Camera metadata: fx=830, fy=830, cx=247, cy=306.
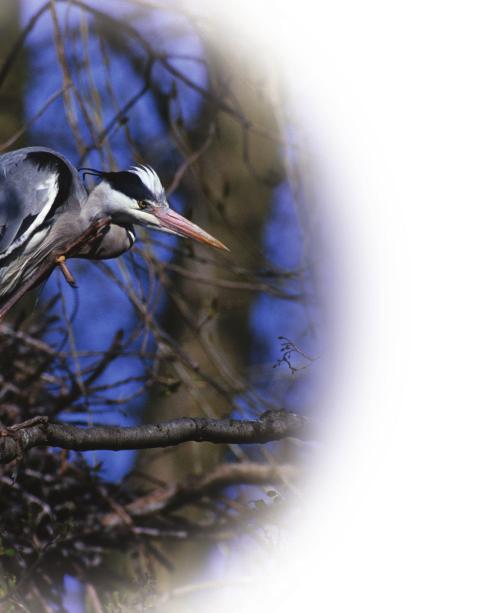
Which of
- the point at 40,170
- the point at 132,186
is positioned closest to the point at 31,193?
the point at 40,170

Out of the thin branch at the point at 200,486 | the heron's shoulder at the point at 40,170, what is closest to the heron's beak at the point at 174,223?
the heron's shoulder at the point at 40,170

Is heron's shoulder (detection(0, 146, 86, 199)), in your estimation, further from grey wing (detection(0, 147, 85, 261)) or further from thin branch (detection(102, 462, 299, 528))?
thin branch (detection(102, 462, 299, 528))

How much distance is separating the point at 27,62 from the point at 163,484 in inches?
36.1

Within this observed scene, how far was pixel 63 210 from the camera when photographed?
4.26 feet

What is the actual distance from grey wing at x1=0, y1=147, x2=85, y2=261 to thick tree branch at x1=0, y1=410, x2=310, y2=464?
473mm

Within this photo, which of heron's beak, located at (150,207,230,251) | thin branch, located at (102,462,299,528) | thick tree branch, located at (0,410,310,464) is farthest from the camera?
thin branch, located at (102,462,299,528)

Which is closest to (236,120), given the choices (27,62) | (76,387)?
(27,62)

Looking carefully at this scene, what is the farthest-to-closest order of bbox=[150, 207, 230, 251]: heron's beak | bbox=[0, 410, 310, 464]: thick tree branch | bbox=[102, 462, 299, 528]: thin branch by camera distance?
bbox=[102, 462, 299, 528]: thin branch → bbox=[150, 207, 230, 251]: heron's beak → bbox=[0, 410, 310, 464]: thick tree branch

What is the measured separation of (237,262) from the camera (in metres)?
1.73

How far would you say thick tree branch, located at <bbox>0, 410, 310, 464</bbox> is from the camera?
0.84m

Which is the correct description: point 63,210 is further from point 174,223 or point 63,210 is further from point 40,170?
point 174,223

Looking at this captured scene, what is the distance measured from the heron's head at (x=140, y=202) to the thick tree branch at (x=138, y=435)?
1.47 feet

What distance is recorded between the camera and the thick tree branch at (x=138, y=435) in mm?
839

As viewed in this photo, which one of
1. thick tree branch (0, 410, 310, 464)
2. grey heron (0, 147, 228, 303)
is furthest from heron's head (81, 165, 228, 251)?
thick tree branch (0, 410, 310, 464)
